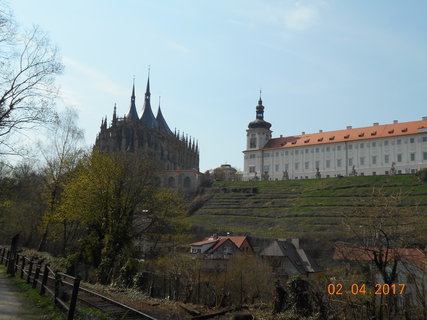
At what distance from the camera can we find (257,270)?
84.4ft

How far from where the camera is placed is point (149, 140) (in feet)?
267

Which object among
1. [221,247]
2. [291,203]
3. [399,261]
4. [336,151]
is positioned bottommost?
[221,247]

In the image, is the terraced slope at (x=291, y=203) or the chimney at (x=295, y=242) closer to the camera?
the chimney at (x=295, y=242)

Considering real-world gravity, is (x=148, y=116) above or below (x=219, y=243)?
above

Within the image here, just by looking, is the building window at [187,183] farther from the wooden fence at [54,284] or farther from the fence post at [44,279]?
the fence post at [44,279]

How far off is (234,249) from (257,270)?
15.3 metres

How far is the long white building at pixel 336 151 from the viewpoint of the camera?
70.9 metres

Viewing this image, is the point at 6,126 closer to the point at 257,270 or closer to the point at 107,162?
the point at 107,162

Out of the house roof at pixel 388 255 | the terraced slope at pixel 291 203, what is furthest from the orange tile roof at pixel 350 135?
the house roof at pixel 388 255

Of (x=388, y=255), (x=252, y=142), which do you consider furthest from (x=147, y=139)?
(x=388, y=255)

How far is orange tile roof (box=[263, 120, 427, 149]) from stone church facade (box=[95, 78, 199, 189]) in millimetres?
18889

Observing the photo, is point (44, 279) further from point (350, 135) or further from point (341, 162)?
point (350, 135)

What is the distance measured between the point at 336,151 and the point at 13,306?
7438cm

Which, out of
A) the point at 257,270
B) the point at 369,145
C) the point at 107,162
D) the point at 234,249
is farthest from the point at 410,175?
the point at 107,162
